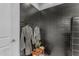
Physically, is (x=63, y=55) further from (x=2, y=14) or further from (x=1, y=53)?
(x=2, y=14)

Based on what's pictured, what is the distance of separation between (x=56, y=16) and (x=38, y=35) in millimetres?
279

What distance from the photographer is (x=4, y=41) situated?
1.66m

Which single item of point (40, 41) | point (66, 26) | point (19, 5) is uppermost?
point (19, 5)

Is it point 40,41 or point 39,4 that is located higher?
point 39,4

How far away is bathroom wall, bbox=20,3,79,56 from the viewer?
1.71 meters

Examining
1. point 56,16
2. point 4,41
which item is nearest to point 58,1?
point 56,16

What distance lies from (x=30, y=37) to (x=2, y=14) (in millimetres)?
378

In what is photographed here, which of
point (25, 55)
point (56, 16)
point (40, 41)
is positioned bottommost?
point (25, 55)

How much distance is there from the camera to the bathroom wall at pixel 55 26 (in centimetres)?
171

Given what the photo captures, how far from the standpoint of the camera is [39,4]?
1.71 meters

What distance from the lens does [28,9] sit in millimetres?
1725

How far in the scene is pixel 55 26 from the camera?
1713 mm

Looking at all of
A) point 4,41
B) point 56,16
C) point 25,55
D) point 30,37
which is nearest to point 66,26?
point 56,16

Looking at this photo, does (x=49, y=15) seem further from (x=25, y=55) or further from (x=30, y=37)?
(x=25, y=55)
